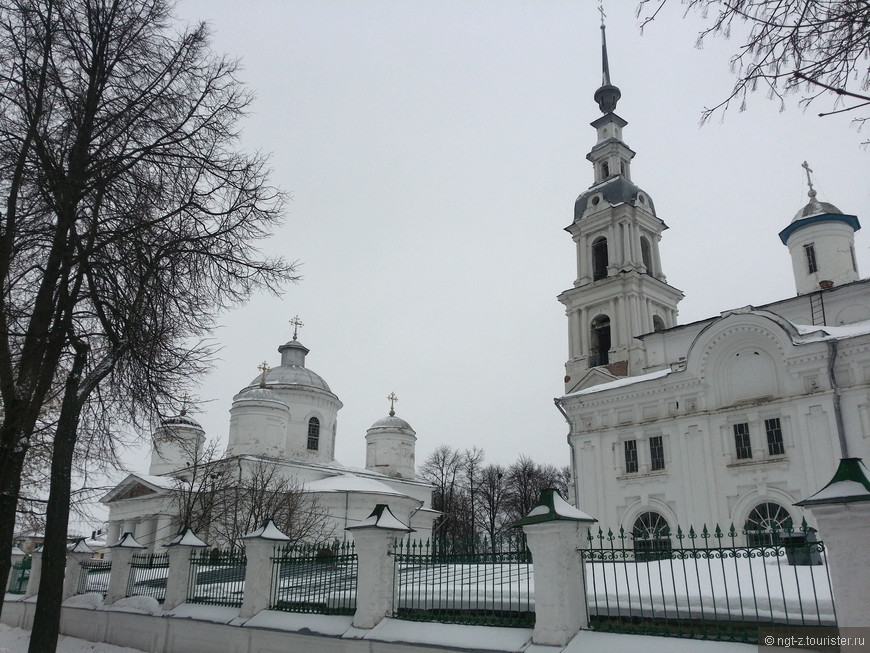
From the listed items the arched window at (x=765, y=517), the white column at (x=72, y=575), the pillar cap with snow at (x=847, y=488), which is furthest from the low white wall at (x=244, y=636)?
the arched window at (x=765, y=517)

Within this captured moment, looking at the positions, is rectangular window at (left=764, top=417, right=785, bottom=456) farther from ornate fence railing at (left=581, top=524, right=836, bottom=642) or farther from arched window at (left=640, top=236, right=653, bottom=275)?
ornate fence railing at (left=581, top=524, right=836, bottom=642)

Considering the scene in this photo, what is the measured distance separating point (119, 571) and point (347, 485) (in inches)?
841

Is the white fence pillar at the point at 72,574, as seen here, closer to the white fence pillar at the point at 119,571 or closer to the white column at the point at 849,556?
the white fence pillar at the point at 119,571

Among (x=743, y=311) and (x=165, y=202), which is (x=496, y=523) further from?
(x=165, y=202)

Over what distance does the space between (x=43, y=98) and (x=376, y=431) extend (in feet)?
116

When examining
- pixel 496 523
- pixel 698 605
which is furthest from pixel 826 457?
pixel 496 523

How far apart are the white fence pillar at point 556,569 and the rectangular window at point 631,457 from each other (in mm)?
17176

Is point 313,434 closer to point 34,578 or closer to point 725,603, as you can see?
point 34,578

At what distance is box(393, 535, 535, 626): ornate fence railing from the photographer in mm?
8102

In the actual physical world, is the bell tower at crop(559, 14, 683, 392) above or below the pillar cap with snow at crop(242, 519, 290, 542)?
above

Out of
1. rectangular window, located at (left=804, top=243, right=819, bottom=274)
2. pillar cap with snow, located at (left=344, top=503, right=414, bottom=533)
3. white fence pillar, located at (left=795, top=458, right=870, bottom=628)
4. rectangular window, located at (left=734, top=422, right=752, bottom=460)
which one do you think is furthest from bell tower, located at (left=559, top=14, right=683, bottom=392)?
white fence pillar, located at (left=795, top=458, right=870, bottom=628)

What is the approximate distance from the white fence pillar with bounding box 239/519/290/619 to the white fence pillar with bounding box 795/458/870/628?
8047 millimetres

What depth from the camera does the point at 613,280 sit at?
3091 cm

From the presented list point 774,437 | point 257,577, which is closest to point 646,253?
point 774,437
